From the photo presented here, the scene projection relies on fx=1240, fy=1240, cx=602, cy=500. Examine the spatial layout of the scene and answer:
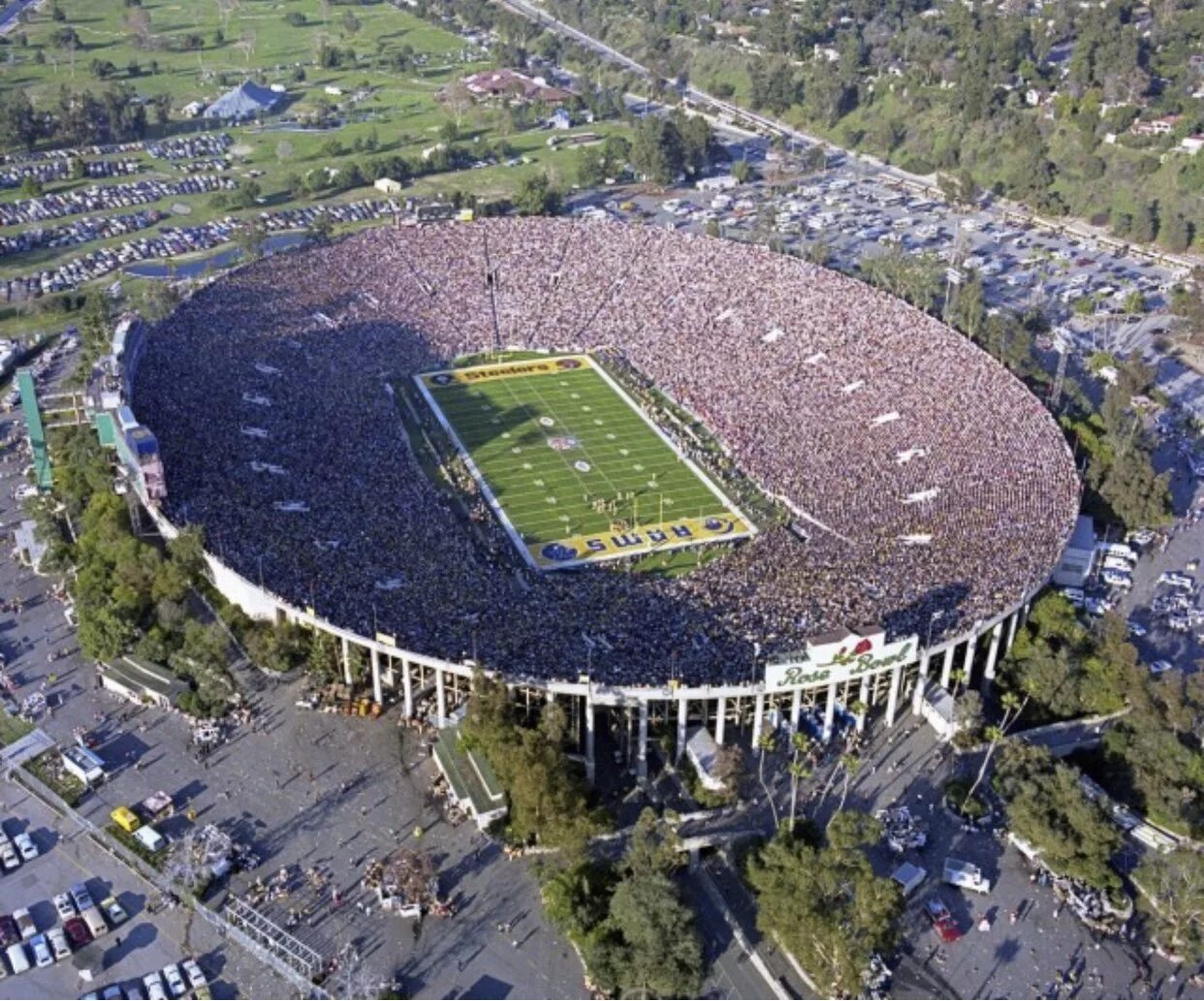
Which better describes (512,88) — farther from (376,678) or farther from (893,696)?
(893,696)

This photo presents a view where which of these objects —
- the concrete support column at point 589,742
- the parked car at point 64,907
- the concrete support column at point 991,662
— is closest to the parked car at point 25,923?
the parked car at point 64,907

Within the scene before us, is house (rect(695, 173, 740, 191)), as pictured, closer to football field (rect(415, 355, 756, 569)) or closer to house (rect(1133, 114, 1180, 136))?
house (rect(1133, 114, 1180, 136))

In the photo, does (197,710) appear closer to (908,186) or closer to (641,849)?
(641,849)

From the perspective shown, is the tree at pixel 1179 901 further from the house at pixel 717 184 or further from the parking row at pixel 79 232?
the parking row at pixel 79 232

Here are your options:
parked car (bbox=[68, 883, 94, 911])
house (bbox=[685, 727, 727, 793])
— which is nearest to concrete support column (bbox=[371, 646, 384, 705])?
house (bbox=[685, 727, 727, 793])

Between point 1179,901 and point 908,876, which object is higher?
point 1179,901

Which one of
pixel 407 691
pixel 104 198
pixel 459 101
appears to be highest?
pixel 407 691

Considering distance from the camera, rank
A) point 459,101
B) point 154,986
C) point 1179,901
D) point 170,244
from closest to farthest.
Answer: point 154,986 < point 1179,901 < point 170,244 < point 459,101

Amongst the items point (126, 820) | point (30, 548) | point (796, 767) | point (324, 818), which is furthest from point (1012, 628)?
point (30, 548)
